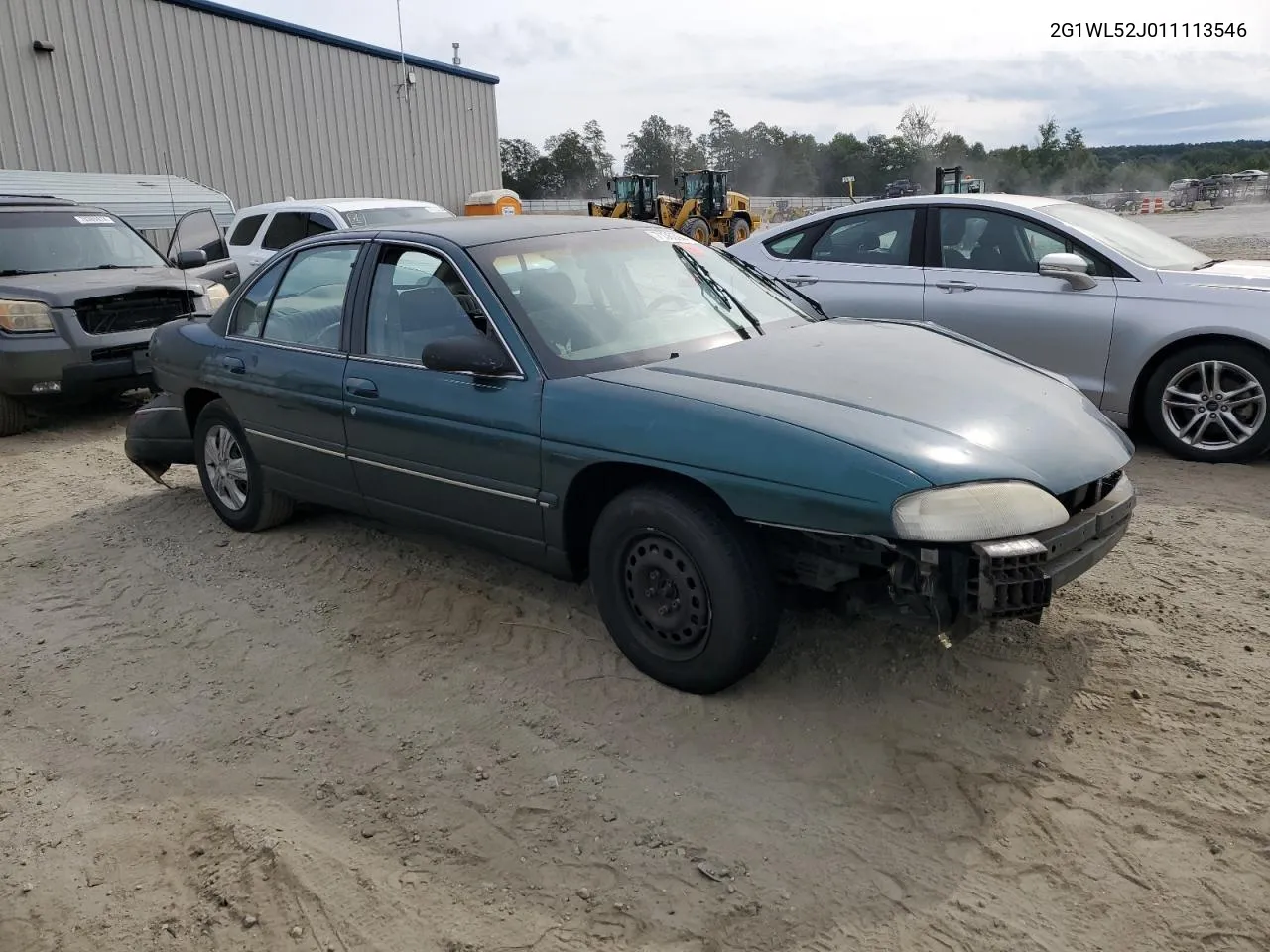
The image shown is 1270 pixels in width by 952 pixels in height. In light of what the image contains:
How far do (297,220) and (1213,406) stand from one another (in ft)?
31.3

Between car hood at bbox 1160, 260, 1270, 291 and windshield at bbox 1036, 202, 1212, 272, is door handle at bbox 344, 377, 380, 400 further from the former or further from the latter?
car hood at bbox 1160, 260, 1270, 291

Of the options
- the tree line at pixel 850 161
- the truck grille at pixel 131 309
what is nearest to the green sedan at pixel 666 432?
the truck grille at pixel 131 309

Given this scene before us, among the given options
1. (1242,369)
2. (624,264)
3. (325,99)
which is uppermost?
(325,99)

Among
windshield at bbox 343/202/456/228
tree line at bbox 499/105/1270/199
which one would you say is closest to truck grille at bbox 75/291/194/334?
windshield at bbox 343/202/456/228

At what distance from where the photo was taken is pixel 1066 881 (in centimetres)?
239

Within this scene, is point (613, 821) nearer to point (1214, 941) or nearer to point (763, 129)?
point (1214, 941)

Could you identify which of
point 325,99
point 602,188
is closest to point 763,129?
point 602,188

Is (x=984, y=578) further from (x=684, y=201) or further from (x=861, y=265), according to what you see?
(x=684, y=201)

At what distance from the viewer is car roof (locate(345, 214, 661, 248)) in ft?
13.0

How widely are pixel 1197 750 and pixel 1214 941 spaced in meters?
0.81

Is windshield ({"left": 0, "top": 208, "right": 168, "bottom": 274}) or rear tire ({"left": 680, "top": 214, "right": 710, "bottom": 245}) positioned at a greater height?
windshield ({"left": 0, "top": 208, "right": 168, "bottom": 274})

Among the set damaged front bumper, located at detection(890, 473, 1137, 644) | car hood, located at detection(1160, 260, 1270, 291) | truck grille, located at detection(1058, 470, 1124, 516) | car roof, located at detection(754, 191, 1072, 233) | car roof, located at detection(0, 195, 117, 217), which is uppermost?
car roof, located at detection(0, 195, 117, 217)

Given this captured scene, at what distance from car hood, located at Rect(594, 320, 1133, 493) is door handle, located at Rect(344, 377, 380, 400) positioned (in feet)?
3.85

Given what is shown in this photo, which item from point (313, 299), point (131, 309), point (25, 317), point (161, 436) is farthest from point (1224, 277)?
point (25, 317)
